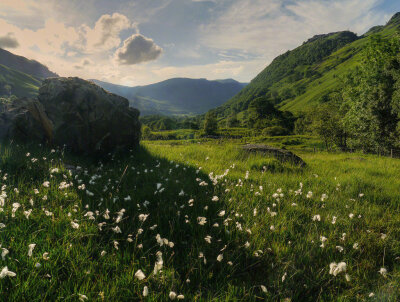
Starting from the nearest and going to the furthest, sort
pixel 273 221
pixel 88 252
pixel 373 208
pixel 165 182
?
pixel 88 252 → pixel 273 221 → pixel 373 208 → pixel 165 182

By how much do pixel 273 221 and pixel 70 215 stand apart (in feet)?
11.3

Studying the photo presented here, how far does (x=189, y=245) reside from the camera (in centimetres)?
311

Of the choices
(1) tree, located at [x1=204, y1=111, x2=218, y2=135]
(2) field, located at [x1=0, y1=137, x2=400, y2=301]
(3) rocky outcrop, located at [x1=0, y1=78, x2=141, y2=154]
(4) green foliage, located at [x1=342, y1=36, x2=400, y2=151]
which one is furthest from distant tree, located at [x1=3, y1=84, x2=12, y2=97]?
(4) green foliage, located at [x1=342, y1=36, x2=400, y2=151]

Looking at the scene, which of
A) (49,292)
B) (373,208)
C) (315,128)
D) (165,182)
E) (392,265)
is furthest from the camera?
(315,128)

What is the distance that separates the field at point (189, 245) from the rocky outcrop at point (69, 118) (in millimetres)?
2600

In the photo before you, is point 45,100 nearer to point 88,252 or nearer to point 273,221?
point 88,252

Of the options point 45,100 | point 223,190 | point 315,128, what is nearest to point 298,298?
point 223,190

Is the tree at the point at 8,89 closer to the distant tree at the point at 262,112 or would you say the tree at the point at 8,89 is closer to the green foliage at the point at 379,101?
the distant tree at the point at 262,112

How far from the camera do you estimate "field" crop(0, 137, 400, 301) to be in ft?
7.37

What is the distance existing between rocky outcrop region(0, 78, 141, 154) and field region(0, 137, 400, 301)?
260 cm

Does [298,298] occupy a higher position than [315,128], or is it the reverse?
[315,128]

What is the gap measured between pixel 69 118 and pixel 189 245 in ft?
24.4

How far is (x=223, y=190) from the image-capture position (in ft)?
16.2

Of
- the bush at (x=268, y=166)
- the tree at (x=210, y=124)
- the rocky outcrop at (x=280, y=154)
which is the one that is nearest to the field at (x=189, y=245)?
the bush at (x=268, y=166)
